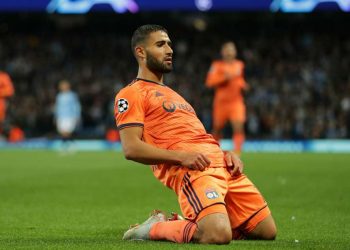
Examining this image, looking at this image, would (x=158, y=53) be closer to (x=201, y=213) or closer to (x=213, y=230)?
(x=201, y=213)

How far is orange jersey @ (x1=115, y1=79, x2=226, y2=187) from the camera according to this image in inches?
261

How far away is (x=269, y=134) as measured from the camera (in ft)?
88.8

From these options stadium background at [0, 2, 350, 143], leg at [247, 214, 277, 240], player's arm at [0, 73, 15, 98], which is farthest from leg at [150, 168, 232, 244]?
stadium background at [0, 2, 350, 143]

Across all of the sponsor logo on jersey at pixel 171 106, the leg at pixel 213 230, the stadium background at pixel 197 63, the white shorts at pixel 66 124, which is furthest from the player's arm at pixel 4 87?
the leg at pixel 213 230

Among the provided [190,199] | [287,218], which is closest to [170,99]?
[190,199]

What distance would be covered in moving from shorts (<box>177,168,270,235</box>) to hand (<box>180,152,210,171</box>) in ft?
0.36

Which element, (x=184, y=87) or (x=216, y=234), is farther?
(x=184, y=87)

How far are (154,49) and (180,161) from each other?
3.27ft

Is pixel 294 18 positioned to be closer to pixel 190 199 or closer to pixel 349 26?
pixel 349 26

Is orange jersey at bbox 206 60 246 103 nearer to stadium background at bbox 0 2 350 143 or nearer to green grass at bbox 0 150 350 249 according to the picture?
green grass at bbox 0 150 350 249

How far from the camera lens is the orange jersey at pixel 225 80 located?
58.7ft

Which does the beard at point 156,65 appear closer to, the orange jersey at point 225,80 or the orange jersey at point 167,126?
the orange jersey at point 167,126

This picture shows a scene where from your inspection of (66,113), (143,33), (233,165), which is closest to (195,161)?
(233,165)

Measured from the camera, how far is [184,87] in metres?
30.0
